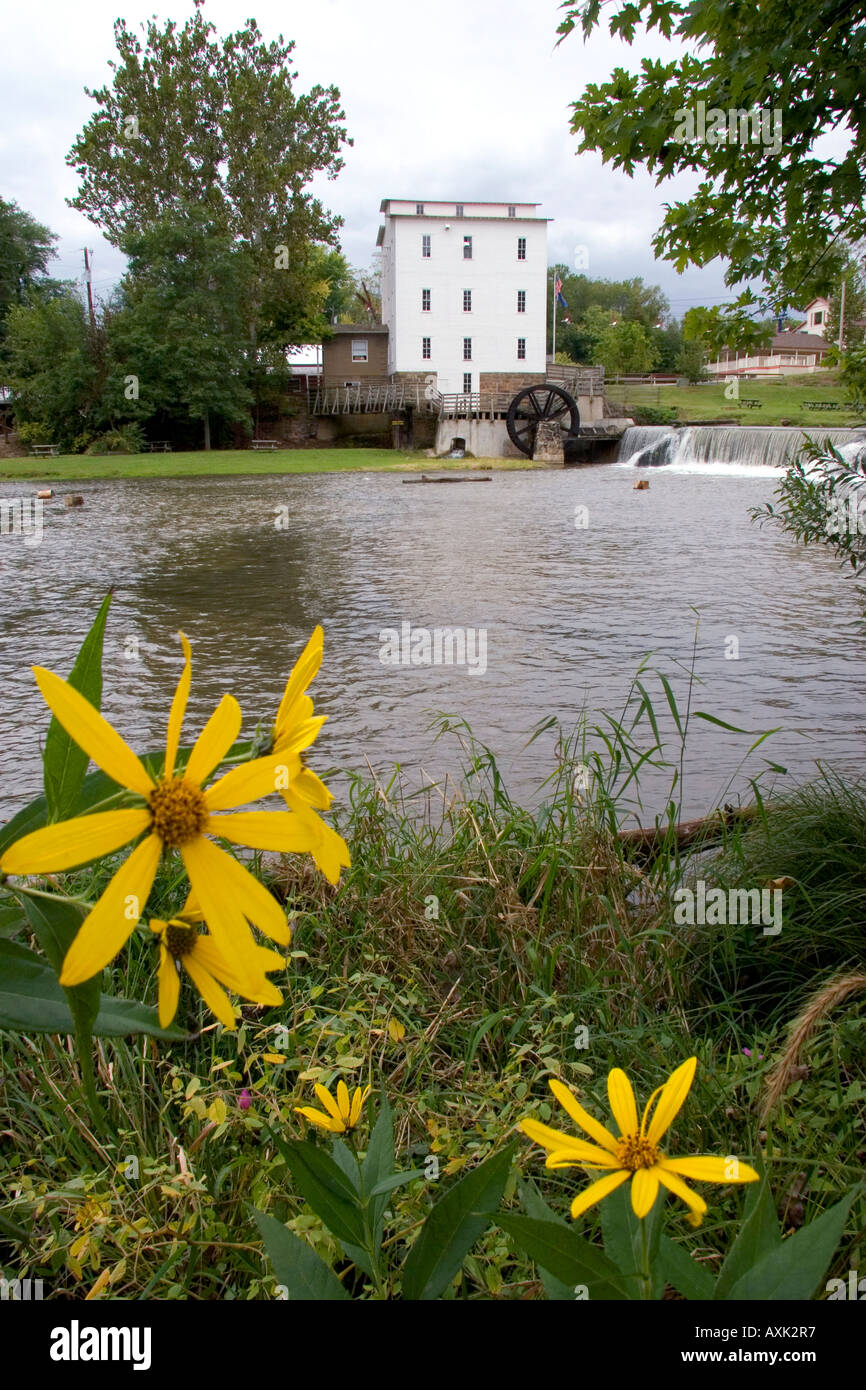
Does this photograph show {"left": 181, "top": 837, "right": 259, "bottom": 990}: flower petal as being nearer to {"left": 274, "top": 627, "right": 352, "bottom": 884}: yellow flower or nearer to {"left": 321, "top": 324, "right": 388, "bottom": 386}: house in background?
{"left": 274, "top": 627, "right": 352, "bottom": 884}: yellow flower

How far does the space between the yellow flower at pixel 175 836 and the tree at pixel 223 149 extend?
47280 mm

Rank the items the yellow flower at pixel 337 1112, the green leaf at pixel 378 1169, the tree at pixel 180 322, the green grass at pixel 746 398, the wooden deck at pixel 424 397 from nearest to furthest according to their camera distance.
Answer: the green leaf at pixel 378 1169 → the yellow flower at pixel 337 1112 → the tree at pixel 180 322 → the green grass at pixel 746 398 → the wooden deck at pixel 424 397

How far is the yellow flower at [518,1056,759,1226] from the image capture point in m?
0.76

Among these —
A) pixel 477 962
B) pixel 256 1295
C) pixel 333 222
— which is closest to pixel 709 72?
pixel 477 962

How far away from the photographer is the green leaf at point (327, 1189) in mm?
1025

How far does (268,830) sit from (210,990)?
0.12 metres

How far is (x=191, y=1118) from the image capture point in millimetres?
2244

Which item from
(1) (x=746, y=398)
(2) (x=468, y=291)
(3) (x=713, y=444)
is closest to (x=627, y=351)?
(1) (x=746, y=398)

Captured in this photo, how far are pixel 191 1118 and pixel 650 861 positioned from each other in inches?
83.7

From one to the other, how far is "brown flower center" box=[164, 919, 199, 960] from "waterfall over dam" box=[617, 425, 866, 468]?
25943mm

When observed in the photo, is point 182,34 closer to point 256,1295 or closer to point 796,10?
point 796,10

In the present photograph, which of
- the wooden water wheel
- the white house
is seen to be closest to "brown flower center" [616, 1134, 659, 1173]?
the wooden water wheel

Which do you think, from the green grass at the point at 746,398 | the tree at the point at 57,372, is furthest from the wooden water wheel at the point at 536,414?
the tree at the point at 57,372

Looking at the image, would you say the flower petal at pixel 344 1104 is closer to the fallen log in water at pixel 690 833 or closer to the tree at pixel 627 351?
the fallen log in water at pixel 690 833
